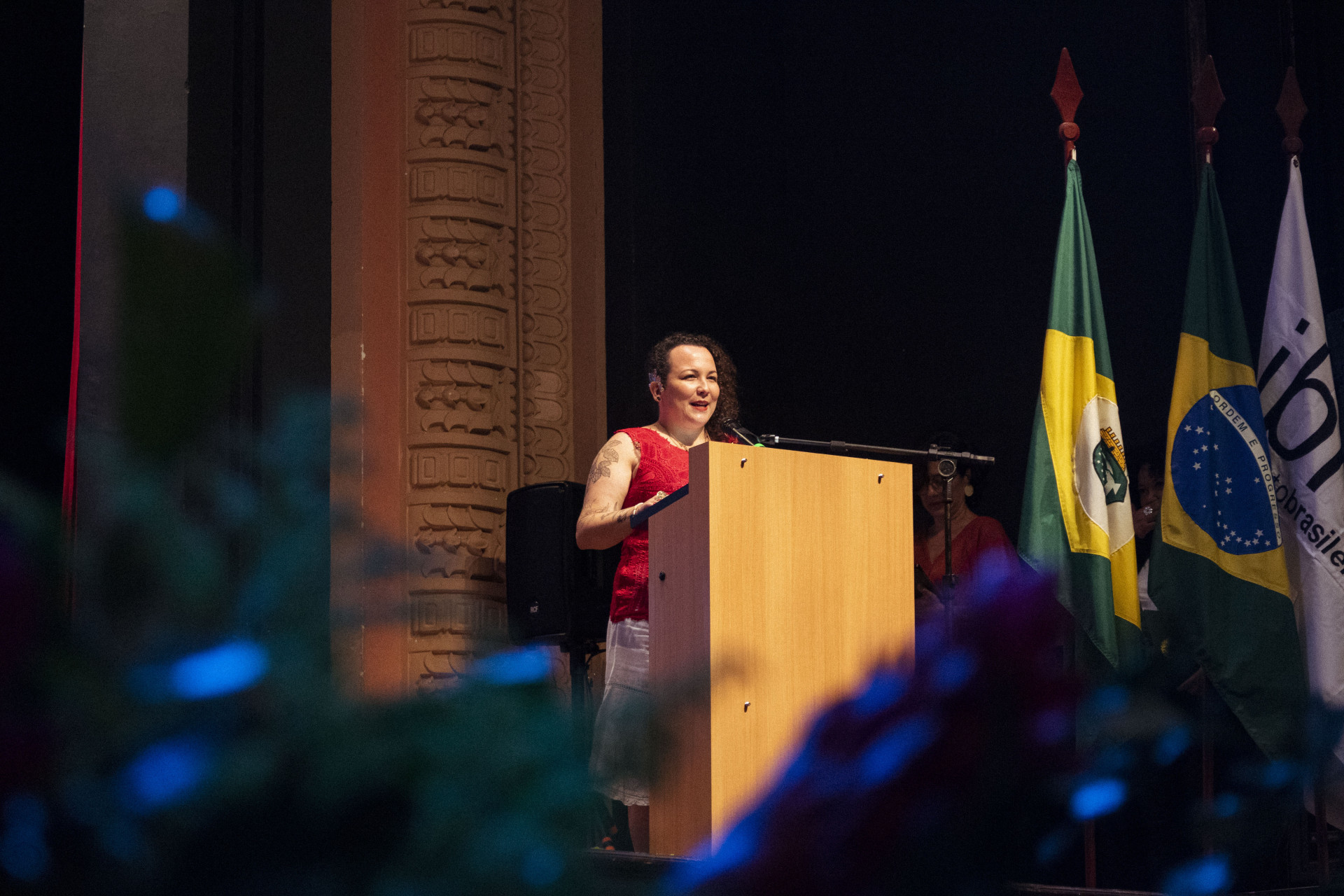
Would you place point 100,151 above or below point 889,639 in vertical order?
above

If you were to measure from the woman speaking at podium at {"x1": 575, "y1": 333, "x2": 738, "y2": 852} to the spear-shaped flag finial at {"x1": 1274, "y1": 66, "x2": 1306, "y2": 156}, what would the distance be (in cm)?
172

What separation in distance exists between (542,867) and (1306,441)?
3721mm

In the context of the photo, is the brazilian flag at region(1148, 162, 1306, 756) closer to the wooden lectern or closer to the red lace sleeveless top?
the wooden lectern

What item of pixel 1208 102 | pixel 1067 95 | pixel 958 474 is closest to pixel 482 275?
pixel 958 474

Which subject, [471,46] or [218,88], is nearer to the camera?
[218,88]

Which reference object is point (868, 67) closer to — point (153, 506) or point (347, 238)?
point (347, 238)

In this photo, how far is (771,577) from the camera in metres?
2.41

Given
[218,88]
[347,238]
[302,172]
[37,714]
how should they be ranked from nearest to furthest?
[37,714], [218,88], [302,172], [347,238]

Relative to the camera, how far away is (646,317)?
4301mm

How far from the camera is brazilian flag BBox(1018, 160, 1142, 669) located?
3.50 meters

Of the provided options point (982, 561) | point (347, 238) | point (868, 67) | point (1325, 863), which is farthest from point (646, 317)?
point (982, 561)

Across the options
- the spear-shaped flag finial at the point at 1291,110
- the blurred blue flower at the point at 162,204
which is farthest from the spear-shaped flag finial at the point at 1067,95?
the blurred blue flower at the point at 162,204

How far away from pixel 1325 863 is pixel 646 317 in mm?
2369

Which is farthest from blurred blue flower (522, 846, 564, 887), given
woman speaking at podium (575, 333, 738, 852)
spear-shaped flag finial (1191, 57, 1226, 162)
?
spear-shaped flag finial (1191, 57, 1226, 162)
